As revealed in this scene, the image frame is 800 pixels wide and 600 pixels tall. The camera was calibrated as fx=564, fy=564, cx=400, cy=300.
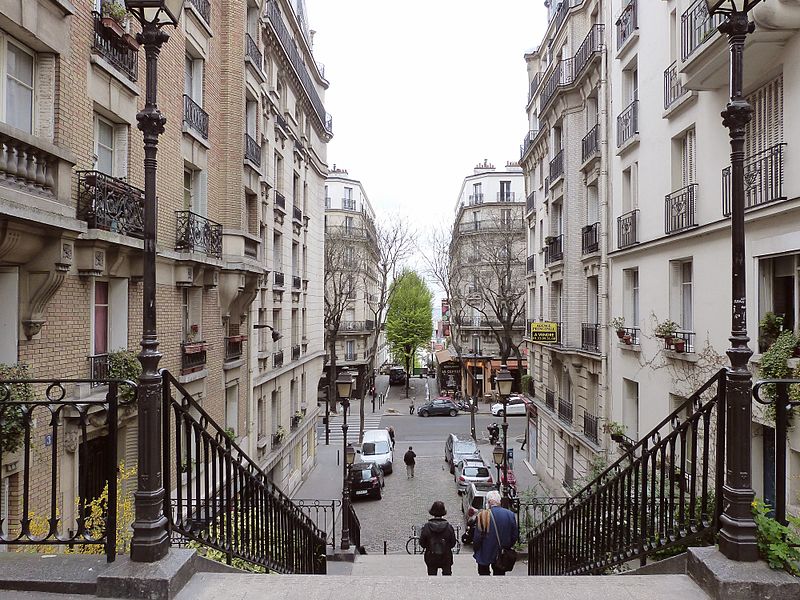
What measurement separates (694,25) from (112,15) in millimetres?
10858

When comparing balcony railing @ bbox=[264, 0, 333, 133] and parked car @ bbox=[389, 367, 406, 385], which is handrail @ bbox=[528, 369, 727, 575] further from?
parked car @ bbox=[389, 367, 406, 385]

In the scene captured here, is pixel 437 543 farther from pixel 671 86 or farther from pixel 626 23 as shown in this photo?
pixel 626 23

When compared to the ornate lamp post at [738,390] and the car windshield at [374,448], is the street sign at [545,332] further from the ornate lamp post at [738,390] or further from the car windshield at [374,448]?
the ornate lamp post at [738,390]

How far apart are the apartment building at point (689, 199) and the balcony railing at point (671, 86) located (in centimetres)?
4

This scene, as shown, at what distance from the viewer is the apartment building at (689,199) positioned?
881cm

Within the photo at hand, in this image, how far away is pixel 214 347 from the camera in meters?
15.2

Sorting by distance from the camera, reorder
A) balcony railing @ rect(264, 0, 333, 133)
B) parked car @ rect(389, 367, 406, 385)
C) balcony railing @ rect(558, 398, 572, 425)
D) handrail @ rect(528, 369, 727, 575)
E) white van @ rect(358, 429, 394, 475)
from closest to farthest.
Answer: handrail @ rect(528, 369, 727, 575) < balcony railing @ rect(264, 0, 333, 133) < balcony railing @ rect(558, 398, 572, 425) < white van @ rect(358, 429, 394, 475) < parked car @ rect(389, 367, 406, 385)

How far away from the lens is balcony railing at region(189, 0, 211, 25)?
1371 cm

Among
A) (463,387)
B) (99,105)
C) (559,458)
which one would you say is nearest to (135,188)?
(99,105)

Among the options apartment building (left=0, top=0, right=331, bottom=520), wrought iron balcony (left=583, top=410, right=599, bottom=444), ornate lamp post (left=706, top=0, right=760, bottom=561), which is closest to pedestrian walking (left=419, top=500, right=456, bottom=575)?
ornate lamp post (left=706, top=0, right=760, bottom=561)

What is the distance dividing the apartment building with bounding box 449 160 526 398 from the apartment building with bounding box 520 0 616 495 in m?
12.7

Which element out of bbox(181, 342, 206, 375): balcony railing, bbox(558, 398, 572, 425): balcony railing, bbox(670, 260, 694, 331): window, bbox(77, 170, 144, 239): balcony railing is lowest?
bbox(558, 398, 572, 425): balcony railing

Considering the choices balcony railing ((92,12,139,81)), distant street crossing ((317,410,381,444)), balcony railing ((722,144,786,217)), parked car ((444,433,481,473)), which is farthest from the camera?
distant street crossing ((317,410,381,444))

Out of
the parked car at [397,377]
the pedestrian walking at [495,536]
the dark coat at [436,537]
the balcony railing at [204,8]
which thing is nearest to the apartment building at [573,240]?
the pedestrian walking at [495,536]
